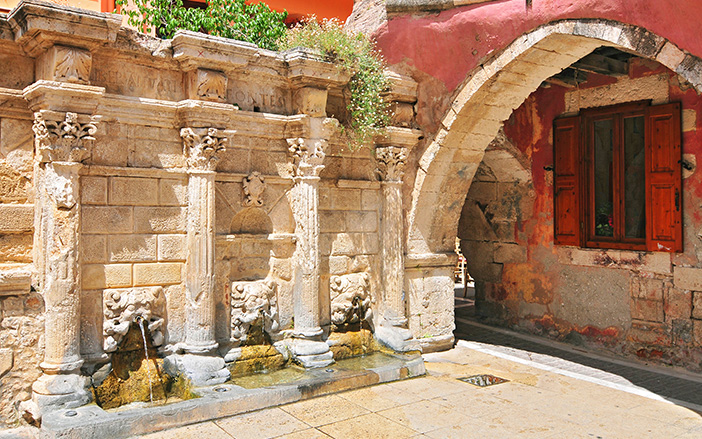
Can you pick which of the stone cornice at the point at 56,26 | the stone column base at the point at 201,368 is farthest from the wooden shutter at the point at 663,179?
the stone cornice at the point at 56,26

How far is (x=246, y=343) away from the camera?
584 centimetres

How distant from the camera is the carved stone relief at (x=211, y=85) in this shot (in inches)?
213

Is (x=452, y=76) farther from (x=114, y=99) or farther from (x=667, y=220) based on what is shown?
(x=114, y=99)

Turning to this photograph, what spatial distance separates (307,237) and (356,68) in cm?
189

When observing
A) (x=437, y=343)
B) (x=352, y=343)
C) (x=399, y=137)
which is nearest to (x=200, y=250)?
(x=352, y=343)

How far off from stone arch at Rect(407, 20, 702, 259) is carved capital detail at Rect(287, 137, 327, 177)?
145 centimetres

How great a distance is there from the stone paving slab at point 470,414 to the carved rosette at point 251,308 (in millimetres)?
974

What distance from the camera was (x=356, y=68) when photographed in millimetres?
6398

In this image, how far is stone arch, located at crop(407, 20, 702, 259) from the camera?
526 centimetres

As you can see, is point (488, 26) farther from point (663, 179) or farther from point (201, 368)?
point (201, 368)

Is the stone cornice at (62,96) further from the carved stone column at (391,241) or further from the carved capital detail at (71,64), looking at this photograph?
the carved stone column at (391,241)

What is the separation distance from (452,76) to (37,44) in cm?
412

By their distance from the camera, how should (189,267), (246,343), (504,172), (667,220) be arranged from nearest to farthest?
(189,267)
(246,343)
(667,220)
(504,172)

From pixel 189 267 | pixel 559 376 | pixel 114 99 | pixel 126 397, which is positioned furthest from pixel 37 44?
pixel 559 376
